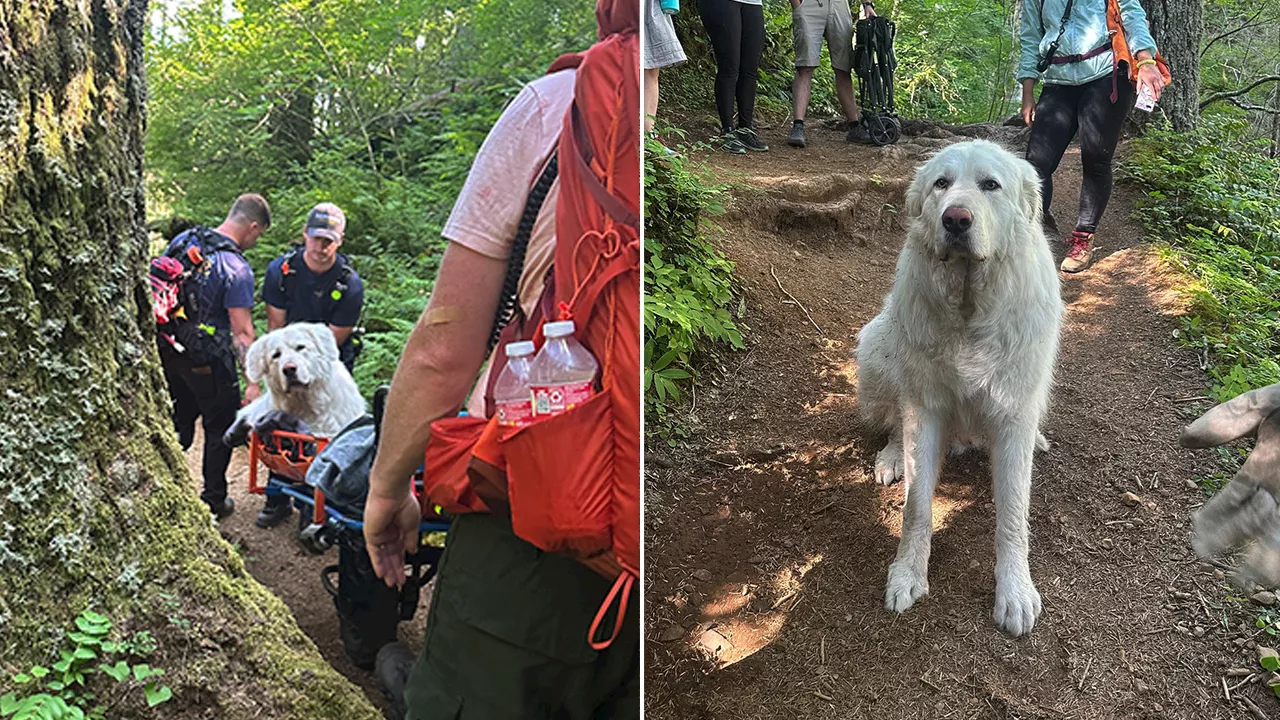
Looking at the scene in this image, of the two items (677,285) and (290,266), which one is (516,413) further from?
(290,266)

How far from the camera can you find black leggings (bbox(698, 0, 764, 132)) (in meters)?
1.24

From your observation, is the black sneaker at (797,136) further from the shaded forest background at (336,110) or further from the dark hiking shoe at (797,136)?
the shaded forest background at (336,110)

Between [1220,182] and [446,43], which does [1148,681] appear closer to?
[1220,182]

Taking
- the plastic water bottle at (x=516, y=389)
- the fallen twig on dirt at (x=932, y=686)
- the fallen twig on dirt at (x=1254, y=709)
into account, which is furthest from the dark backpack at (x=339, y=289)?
the fallen twig on dirt at (x=1254, y=709)

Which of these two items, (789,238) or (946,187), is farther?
(789,238)

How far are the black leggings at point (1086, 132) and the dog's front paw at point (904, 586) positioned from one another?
2.01 feet

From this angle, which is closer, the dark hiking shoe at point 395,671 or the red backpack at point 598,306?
the red backpack at point 598,306

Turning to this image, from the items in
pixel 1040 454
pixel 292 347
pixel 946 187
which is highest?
pixel 946 187

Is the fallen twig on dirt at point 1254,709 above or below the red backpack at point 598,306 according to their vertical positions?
below

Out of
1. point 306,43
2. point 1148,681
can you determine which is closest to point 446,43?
→ point 306,43

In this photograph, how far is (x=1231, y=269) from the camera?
126 centimetres

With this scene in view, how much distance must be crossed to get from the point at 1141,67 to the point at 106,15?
1.53 metres

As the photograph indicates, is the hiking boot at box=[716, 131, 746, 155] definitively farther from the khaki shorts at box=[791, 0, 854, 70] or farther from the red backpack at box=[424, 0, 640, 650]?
the red backpack at box=[424, 0, 640, 650]

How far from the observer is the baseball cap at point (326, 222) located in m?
1.25
